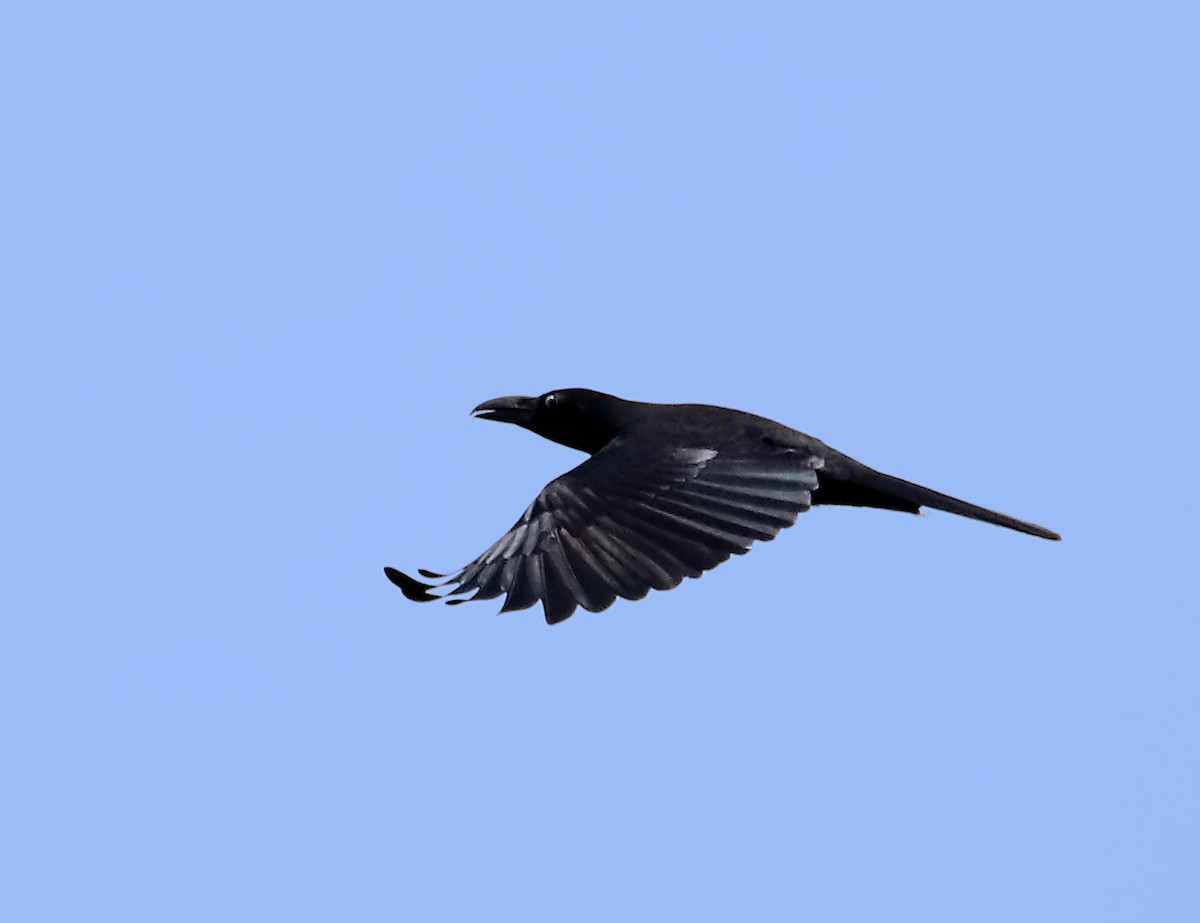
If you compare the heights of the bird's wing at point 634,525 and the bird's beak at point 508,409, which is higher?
the bird's beak at point 508,409

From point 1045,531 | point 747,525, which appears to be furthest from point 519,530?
point 1045,531

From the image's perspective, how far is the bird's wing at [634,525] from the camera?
25.5 ft

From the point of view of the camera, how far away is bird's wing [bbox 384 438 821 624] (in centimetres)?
778

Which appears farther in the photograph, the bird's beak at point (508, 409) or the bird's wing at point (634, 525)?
the bird's beak at point (508, 409)

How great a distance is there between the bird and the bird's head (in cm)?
2

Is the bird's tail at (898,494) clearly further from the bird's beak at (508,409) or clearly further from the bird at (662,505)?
the bird's beak at (508,409)

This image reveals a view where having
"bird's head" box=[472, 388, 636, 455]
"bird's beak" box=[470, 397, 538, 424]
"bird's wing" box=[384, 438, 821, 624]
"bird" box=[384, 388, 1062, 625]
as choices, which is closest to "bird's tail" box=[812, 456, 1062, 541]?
"bird" box=[384, 388, 1062, 625]

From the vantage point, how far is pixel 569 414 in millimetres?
9969

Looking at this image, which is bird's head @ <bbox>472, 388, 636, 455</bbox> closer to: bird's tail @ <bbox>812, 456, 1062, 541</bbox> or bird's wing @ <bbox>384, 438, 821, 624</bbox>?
bird's wing @ <bbox>384, 438, 821, 624</bbox>

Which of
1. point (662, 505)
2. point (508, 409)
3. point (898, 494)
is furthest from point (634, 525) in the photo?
point (508, 409)

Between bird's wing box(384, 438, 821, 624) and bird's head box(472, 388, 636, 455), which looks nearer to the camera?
bird's wing box(384, 438, 821, 624)

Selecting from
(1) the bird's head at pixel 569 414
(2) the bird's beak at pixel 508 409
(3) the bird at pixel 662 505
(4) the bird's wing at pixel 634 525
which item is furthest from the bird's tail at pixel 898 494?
(2) the bird's beak at pixel 508 409

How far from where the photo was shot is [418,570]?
26.9ft

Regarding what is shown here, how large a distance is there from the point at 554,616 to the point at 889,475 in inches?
93.0
